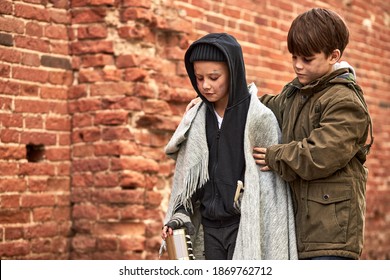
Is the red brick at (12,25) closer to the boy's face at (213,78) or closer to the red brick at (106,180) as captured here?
the red brick at (106,180)

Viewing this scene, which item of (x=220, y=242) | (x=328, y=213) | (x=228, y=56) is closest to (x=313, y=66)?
(x=228, y=56)

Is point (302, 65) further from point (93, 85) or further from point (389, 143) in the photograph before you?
point (389, 143)

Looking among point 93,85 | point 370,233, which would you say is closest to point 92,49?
point 93,85

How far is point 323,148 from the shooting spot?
3.48 meters

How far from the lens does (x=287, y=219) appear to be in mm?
3631

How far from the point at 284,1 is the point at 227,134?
3995 mm

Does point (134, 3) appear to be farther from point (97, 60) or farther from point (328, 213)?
point (328, 213)

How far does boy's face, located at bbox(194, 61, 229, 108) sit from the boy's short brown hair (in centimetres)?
32

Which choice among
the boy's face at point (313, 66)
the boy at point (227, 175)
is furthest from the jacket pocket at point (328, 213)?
the boy's face at point (313, 66)

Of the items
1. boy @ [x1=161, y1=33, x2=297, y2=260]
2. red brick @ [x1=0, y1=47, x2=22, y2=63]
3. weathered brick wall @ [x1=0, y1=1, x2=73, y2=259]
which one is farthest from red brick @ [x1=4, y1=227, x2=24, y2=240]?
boy @ [x1=161, y1=33, x2=297, y2=260]

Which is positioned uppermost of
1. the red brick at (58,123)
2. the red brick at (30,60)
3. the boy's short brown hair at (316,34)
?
the boy's short brown hair at (316,34)

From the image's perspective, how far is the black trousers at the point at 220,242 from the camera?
12.1 feet

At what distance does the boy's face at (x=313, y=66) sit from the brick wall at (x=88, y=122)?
87.9 inches

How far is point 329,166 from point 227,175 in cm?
48
